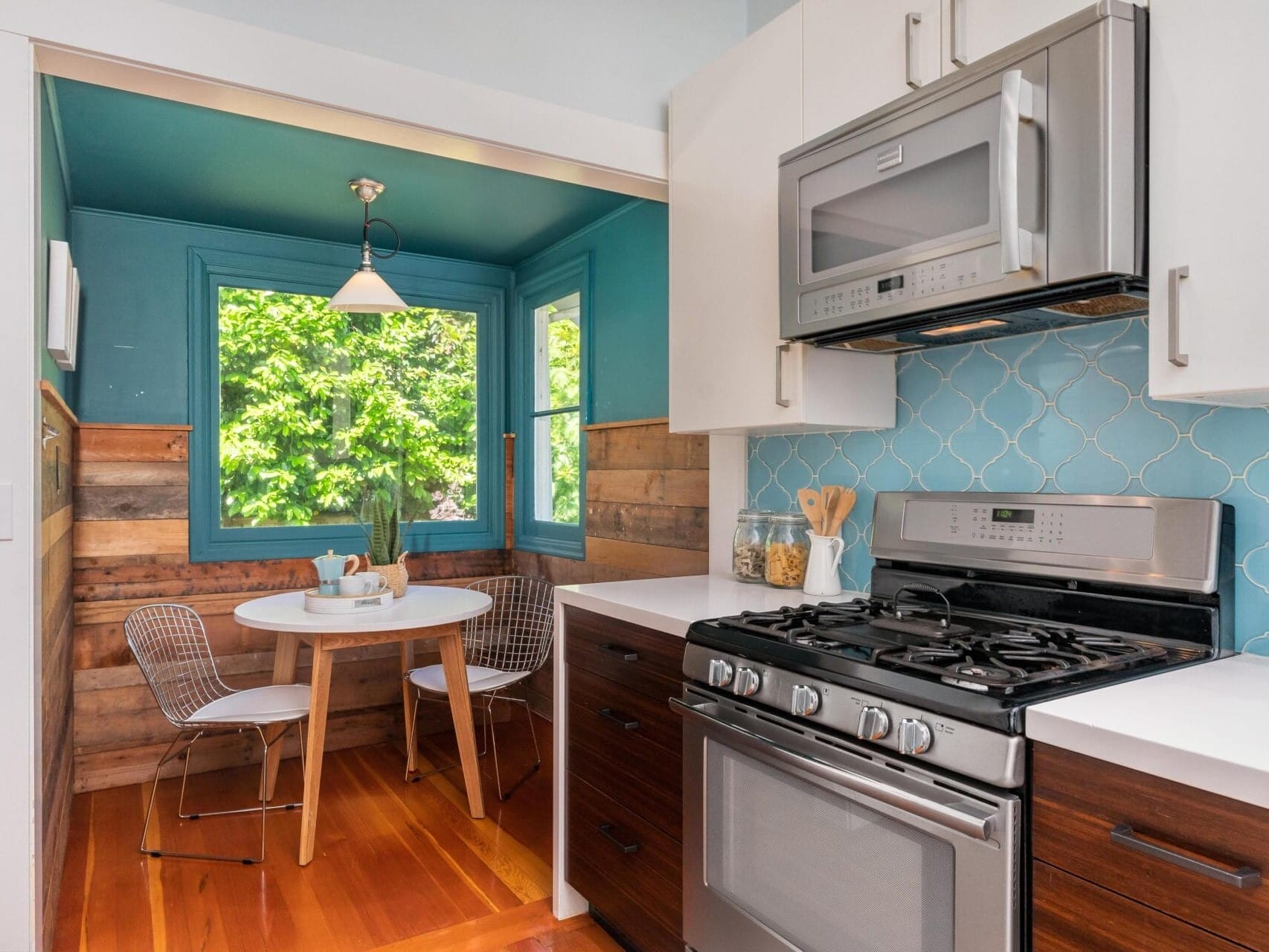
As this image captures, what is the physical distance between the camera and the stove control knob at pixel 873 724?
4.33ft

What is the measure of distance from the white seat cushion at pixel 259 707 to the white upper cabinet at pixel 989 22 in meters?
2.68

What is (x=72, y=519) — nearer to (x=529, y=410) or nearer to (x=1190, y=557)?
(x=529, y=410)

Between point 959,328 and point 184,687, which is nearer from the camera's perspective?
point 959,328

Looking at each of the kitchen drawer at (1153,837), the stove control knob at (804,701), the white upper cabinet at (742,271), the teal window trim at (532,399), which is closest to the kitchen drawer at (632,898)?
the stove control knob at (804,701)

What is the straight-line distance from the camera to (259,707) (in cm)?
297

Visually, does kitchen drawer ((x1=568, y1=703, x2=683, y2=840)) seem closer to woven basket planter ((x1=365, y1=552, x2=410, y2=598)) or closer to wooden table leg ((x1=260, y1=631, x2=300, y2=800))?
woven basket planter ((x1=365, y1=552, x2=410, y2=598))

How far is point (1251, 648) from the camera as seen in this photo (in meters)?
1.47

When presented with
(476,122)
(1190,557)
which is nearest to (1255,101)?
(1190,557)

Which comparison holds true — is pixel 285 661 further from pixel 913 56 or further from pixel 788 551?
pixel 913 56

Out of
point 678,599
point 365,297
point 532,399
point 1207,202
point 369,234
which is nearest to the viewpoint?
point 1207,202

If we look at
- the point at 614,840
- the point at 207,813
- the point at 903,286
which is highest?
the point at 903,286

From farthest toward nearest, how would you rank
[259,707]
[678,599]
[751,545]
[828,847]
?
[259,707] < [751,545] < [678,599] < [828,847]

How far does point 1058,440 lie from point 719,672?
0.84m

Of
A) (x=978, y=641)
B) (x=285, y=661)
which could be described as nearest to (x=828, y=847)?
(x=978, y=641)
